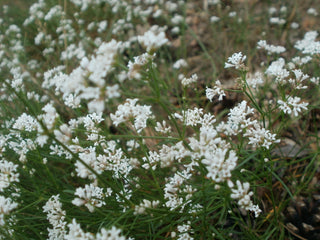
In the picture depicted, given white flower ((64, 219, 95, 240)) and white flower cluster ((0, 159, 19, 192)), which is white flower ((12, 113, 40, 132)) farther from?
white flower ((64, 219, 95, 240))

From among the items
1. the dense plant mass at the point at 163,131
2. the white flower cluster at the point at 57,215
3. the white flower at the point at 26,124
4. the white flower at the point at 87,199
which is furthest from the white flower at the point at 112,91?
the white flower at the point at 26,124

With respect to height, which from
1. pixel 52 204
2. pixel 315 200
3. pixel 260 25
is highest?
pixel 260 25

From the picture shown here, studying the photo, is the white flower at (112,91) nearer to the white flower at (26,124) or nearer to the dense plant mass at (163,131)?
the dense plant mass at (163,131)

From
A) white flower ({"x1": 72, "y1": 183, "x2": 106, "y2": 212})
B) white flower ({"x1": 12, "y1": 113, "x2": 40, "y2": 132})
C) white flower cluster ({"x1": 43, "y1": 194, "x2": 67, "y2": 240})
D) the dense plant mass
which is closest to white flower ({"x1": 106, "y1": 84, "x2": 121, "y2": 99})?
the dense plant mass

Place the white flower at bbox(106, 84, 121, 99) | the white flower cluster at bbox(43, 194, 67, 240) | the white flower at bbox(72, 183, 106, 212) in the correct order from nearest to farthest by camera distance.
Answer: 1. the white flower at bbox(106, 84, 121, 99)
2. the white flower at bbox(72, 183, 106, 212)
3. the white flower cluster at bbox(43, 194, 67, 240)

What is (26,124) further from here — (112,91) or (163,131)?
(112,91)

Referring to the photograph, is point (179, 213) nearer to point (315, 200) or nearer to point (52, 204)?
point (52, 204)

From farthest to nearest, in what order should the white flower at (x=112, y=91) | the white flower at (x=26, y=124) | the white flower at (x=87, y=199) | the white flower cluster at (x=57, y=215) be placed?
the white flower at (x=26, y=124) < the white flower cluster at (x=57, y=215) < the white flower at (x=87, y=199) < the white flower at (x=112, y=91)

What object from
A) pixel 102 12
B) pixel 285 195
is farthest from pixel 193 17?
pixel 285 195
